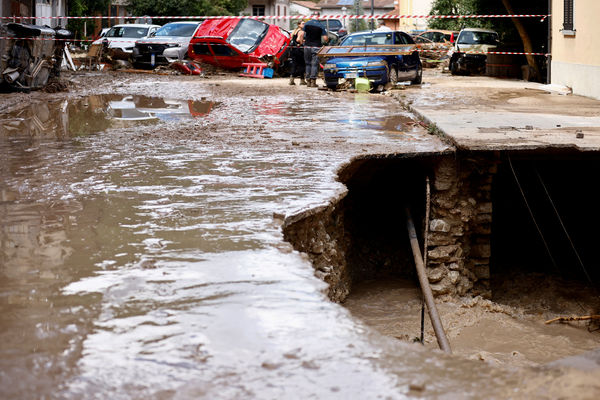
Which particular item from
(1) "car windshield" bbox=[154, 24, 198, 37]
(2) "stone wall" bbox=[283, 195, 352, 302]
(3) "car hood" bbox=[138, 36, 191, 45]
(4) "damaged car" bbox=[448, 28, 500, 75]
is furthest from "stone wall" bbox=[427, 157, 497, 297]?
(1) "car windshield" bbox=[154, 24, 198, 37]

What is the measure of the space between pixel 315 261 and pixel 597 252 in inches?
271

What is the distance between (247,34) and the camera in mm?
25969

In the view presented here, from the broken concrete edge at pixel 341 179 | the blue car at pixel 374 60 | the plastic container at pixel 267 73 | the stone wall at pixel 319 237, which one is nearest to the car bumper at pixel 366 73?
the blue car at pixel 374 60

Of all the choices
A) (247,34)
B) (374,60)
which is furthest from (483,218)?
(247,34)

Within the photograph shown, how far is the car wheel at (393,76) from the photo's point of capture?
19.2 metres

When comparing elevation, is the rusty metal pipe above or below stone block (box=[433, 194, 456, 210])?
below

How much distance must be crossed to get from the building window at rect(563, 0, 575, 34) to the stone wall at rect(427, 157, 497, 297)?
9.76 m

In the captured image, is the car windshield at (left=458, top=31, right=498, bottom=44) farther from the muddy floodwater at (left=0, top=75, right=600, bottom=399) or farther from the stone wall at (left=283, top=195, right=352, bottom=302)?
the stone wall at (left=283, top=195, right=352, bottom=302)

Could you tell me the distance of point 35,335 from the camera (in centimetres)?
342

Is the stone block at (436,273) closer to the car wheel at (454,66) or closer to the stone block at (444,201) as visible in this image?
the stone block at (444,201)

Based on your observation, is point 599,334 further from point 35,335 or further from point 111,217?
point 35,335

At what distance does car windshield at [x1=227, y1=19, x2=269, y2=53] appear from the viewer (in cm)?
2567

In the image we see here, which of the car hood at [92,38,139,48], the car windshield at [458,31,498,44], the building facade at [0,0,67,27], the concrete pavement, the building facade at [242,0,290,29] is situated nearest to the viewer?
the concrete pavement

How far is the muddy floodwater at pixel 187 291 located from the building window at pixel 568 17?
10115mm
